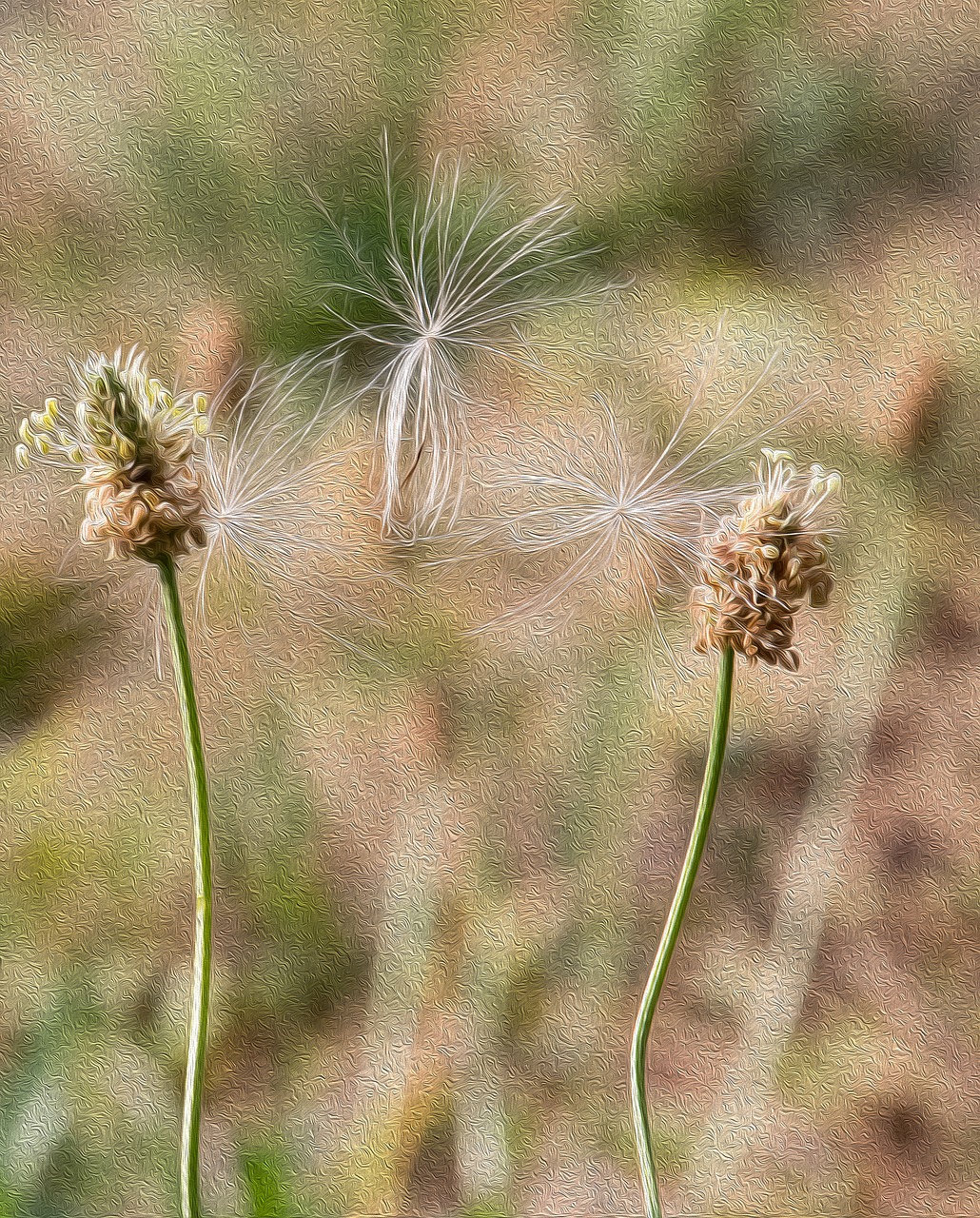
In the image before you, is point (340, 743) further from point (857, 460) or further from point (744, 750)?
point (857, 460)

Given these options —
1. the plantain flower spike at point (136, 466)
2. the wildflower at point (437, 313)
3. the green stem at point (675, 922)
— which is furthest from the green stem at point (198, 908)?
the green stem at point (675, 922)

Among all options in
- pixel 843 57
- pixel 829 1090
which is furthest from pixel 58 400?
pixel 829 1090

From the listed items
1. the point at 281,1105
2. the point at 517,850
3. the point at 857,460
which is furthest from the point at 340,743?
the point at 857,460

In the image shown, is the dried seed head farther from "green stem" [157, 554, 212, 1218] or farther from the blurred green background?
"green stem" [157, 554, 212, 1218]

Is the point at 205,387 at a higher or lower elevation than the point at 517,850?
higher

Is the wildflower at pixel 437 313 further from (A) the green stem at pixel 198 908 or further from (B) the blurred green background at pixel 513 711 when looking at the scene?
(A) the green stem at pixel 198 908

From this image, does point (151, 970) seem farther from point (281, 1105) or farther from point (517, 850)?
point (517, 850)

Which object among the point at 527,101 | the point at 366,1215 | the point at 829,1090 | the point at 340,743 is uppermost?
the point at 527,101
